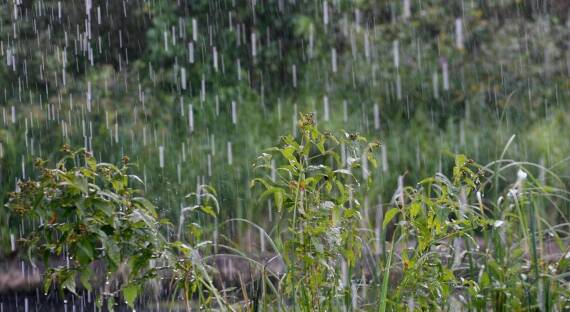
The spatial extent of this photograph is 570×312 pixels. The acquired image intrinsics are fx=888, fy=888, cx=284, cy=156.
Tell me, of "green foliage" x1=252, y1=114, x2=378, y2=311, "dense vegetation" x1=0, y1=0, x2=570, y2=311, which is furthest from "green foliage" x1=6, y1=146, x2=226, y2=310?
"dense vegetation" x1=0, y1=0, x2=570, y2=311

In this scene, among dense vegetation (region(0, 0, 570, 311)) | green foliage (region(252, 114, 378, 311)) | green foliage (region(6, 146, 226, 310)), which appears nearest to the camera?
green foliage (region(6, 146, 226, 310))

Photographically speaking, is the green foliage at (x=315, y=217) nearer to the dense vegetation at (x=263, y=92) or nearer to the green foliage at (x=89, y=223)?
the green foliage at (x=89, y=223)

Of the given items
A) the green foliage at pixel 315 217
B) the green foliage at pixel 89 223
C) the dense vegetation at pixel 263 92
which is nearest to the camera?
the green foliage at pixel 89 223

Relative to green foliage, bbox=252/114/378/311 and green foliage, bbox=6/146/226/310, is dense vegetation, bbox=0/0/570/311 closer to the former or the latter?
green foliage, bbox=252/114/378/311

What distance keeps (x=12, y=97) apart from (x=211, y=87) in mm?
1610

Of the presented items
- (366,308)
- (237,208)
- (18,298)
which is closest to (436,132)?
(237,208)

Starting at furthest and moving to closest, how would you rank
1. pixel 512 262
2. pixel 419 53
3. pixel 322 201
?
pixel 419 53 → pixel 322 201 → pixel 512 262

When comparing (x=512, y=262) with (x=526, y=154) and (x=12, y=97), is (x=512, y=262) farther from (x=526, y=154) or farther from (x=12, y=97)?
(x=12, y=97)

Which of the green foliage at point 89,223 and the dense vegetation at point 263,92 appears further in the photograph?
the dense vegetation at point 263,92

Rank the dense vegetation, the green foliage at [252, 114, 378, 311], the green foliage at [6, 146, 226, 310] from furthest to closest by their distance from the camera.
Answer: the dense vegetation < the green foliage at [252, 114, 378, 311] < the green foliage at [6, 146, 226, 310]

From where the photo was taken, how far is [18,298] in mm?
5559

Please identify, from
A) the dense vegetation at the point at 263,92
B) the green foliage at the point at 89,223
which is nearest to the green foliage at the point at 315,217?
the green foliage at the point at 89,223

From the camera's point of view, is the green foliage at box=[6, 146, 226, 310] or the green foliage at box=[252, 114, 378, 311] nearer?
the green foliage at box=[6, 146, 226, 310]

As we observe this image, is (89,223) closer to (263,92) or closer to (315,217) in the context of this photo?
(315,217)
